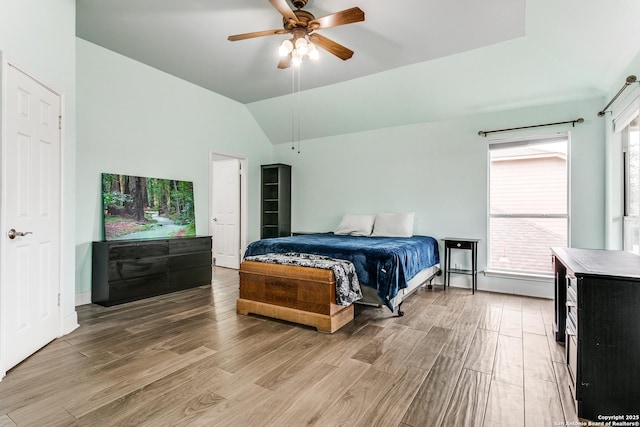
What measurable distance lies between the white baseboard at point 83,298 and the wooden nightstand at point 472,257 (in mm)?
4652

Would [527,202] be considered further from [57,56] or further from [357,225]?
[57,56]

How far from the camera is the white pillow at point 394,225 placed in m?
4.78

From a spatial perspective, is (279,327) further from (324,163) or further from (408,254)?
(324,163)

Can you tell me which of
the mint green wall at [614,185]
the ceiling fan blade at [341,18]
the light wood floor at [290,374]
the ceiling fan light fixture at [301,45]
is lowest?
the light wood floor at [290,374]

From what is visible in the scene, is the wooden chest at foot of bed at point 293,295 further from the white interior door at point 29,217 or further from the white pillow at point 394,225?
the white pillow at point 394,225

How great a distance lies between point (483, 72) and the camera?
3961mm

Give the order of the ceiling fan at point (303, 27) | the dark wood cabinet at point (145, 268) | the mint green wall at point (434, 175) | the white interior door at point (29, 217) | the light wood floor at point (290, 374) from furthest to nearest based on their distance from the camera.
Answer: the mint green wall at point (434, 175)
the dark wood cabinet at point (145, 268)
the ceiling fan at point (303, 27)
the white interior door at point (29, 217)
the light wood floor at point (290, 374)

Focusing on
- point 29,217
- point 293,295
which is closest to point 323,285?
point 293,295

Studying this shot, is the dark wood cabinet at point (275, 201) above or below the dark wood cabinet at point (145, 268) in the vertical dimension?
above

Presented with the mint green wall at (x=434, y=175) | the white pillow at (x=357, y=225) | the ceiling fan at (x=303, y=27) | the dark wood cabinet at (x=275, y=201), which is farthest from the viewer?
the dark wood cabinet at (x=275, y=201)

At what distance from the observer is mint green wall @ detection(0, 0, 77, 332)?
2227 millimetres

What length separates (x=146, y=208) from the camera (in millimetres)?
4277

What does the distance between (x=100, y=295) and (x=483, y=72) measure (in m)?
5.34

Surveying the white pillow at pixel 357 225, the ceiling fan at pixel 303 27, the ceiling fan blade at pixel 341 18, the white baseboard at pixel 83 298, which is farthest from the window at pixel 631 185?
the white baseboard at pixel 83 298
